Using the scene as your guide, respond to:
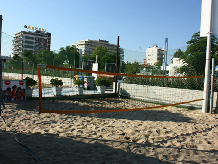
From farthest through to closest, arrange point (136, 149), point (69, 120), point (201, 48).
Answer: point (201, 48), point (69, 120), point (136, 149)

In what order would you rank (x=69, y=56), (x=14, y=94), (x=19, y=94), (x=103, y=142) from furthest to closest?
(x=69, y=56) < (x=19, y=94) < (x=14, y=94) < (x=103, y=142)

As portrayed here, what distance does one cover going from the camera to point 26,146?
124 inches

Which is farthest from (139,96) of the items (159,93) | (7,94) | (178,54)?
(7,94)

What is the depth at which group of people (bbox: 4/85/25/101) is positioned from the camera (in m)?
7.71

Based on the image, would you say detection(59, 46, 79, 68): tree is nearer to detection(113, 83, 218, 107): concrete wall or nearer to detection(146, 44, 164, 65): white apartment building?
detection(113, 83, 218, 107): concrete wall

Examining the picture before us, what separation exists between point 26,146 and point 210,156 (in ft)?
10.5

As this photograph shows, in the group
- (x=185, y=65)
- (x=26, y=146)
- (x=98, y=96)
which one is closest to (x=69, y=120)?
(x=26, y=146)

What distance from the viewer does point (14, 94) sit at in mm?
7930

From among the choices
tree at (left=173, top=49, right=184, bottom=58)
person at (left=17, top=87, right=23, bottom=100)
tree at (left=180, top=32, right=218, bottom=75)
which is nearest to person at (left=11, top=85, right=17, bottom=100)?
person at (left=17, top=87, right=23, bottom=100)

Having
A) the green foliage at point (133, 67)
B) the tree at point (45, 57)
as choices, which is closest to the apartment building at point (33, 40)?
the tree at point (45, 57)

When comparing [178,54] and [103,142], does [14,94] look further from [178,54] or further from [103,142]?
[178,54]

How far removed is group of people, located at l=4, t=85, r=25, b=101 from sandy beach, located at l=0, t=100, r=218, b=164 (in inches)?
111

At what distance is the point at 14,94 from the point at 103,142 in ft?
19.8

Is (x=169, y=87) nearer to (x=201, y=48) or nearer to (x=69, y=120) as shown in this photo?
(x=201, y=48)
